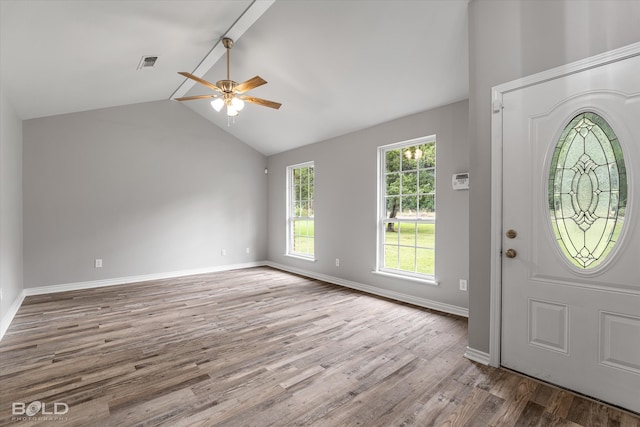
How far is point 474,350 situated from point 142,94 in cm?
573

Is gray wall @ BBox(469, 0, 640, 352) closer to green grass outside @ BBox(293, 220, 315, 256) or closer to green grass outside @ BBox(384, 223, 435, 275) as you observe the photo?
green grass outside @ BBox(384, 223, 435, 275)

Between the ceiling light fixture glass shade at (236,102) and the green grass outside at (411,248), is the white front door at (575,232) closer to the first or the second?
the green grass outside at (411,248)

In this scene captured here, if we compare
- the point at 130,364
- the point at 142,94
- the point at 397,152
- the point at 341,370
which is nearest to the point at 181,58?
the point at 142,94

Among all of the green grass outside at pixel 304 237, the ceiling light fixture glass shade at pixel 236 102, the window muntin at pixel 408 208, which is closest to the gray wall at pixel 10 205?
the ceiling light fixture glass shade at pixel 236 102

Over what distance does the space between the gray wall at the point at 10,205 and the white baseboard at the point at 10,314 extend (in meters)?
0.05

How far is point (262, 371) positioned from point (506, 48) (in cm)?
313

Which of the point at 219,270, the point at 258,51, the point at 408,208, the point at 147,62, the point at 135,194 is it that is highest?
the point at 258,51

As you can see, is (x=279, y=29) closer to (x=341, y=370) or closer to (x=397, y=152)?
(x=397, y=152)

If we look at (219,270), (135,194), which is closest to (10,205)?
(135,194)

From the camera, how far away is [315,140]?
18.3 ft

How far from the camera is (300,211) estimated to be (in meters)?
6.30

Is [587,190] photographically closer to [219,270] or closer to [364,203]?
[364,203]

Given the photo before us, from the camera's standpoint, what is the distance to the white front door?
185 centimetres

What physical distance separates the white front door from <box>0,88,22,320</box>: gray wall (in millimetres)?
4932
